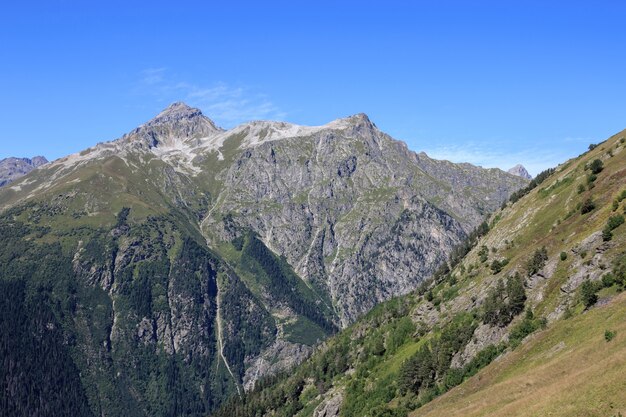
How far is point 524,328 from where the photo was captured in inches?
4053

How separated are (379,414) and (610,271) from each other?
146 feet

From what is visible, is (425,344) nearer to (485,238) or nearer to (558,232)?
(558,232)

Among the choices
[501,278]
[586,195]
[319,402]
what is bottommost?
[319,402]

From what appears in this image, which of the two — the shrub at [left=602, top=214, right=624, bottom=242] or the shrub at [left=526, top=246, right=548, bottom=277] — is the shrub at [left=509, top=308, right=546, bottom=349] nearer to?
the shrub at [left=526, top=246, right=548, bottom=277]

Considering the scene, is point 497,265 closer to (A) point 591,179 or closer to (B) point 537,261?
(B) point 537,261

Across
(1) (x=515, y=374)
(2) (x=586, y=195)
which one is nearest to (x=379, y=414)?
(1) (x=515, y=374)

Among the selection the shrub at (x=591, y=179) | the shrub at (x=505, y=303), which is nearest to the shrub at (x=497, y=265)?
the shrub at (x=505, y=303)

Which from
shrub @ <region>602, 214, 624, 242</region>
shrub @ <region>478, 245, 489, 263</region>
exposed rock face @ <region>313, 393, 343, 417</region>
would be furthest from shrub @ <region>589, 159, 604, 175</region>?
exposed rock face @ <region>313, 393, 343, 417</region>

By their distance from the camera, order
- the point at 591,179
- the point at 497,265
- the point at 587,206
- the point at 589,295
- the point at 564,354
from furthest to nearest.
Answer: the point at 497,265 → the point at 591,179 → the point at 587,206 → the point at 589,295 → the point at 564,354

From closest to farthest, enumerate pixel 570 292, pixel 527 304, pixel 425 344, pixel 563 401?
pixel 563 401
pixel 570 292
pixel 527 304
pixel 425 344

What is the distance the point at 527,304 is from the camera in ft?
366

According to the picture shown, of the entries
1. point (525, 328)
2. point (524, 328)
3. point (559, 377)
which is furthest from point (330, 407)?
point (559, 377)

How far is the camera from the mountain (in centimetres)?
6738

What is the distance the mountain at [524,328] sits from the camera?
67375 millimetres
